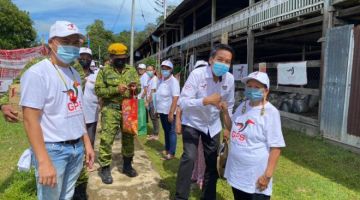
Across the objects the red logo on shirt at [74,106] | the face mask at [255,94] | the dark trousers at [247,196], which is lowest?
the dark trousers at [247,196]

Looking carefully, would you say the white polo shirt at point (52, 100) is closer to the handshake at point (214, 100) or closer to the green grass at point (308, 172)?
the handshake at point (214, 100)

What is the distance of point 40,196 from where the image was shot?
2428 mm

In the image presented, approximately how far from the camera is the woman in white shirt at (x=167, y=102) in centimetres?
644

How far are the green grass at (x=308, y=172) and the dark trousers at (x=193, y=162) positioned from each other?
0.56 meters

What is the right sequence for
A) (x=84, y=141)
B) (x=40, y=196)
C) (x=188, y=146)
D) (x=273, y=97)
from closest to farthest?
(x=40, y=196)
(x=84, y=141)
(x=188, y=146)
(x=273, y=97)

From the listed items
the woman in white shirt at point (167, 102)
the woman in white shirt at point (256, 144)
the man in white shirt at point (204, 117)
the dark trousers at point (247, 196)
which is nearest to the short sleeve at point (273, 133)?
the woman in white shirt at point (256, 144)

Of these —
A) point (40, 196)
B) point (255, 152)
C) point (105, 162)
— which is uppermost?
point (255, 152)

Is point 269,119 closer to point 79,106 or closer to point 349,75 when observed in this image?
point 79,106

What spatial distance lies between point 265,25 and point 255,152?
892 cm

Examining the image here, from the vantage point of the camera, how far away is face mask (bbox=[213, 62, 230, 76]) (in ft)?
12.0

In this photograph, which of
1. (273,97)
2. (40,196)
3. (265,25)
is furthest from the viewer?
(273,97)

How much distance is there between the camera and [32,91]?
2.26 m

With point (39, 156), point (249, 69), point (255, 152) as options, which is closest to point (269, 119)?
point (255, 152)

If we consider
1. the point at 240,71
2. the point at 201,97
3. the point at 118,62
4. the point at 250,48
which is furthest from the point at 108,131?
the point at 240,71
